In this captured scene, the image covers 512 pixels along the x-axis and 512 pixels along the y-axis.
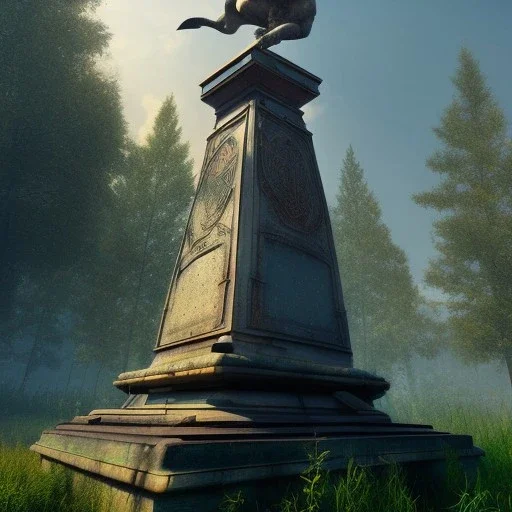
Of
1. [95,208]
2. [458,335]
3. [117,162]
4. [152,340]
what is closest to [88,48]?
[117,162]

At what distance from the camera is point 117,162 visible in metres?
15.6

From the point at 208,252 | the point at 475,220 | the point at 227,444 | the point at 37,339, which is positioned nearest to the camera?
the point at 227,444

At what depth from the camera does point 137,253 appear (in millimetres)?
17281

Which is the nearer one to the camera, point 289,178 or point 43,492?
point 43,492

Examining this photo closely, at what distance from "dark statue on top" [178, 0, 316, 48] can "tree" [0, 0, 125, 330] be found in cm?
958

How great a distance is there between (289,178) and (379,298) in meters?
18.3

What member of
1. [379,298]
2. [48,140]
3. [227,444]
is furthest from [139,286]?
[227,444]

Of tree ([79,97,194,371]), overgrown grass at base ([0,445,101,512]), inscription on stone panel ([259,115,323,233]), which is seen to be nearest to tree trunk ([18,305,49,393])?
tree ([79,97,194,371])

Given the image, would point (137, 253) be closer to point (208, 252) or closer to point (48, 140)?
point (48, 140)

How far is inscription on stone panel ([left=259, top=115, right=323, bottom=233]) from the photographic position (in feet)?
12.7

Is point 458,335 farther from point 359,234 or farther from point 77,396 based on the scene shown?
point 77,396

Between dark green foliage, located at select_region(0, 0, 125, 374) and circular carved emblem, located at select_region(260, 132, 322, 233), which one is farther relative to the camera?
dark green foliage, located at select_region(0, 0, 125, 374)

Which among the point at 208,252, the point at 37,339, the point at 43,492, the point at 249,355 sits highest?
the point at 37,339

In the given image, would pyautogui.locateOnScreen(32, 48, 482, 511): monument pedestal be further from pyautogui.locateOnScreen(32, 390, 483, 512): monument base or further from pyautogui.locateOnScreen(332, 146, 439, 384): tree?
pyautogui.locateOnScreen(332, 146, 439, 384): tree
